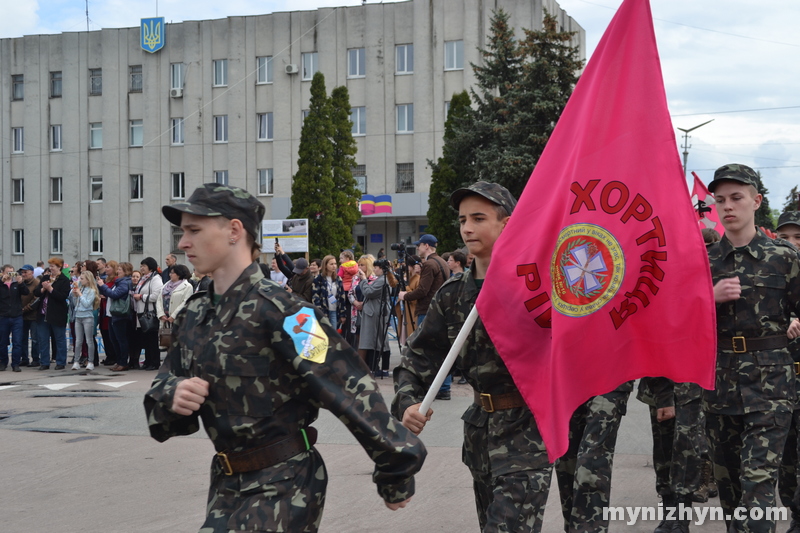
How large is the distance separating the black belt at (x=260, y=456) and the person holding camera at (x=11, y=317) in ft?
50.3

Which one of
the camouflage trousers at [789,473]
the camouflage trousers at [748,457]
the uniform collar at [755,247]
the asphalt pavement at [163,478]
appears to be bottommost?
the asphalt pavement at [163,478]

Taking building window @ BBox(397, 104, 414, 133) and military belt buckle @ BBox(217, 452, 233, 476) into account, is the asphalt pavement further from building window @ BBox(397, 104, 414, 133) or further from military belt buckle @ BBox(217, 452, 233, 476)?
building window @ BBox(397, 104, 414, 133)

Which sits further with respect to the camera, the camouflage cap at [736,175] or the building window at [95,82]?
the building window at [95,82]

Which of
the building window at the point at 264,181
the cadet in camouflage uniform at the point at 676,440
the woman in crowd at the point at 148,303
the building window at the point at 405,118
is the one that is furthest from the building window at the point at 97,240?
the cadet in camouflage uniform at the point at 676,440

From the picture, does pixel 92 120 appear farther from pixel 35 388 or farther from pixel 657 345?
pixel 657 345

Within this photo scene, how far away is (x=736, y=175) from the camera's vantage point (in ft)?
17.4

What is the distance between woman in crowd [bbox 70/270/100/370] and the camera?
16.2 m

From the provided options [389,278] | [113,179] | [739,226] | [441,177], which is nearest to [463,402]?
[389,278]

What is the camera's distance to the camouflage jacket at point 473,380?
13.0 feet

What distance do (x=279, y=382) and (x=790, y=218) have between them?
567cm

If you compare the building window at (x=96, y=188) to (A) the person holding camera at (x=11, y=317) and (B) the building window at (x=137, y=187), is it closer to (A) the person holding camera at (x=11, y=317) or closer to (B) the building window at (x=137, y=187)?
(B) the building window at (x=137, y=187)

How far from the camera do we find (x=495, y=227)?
14.4 feet

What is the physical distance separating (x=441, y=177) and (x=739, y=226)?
33442 millimetres

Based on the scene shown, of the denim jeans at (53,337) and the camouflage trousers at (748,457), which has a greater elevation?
the camouflage trousers at (748,457)
